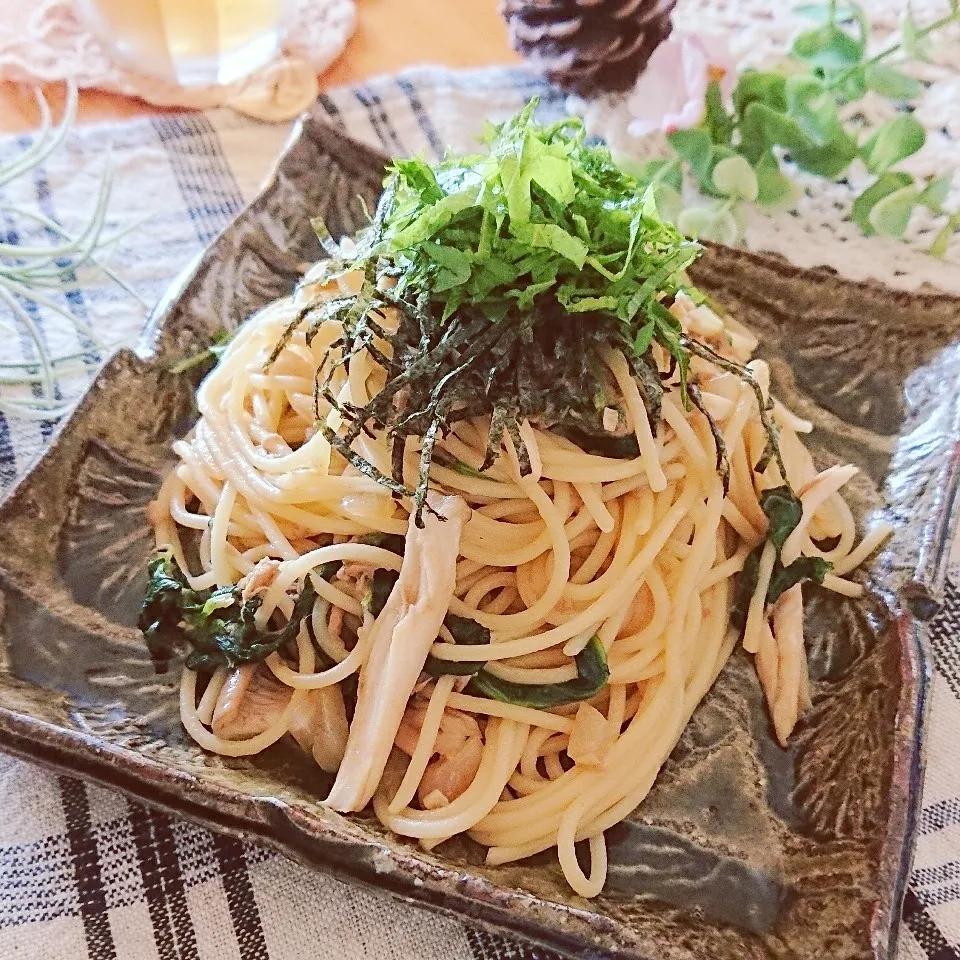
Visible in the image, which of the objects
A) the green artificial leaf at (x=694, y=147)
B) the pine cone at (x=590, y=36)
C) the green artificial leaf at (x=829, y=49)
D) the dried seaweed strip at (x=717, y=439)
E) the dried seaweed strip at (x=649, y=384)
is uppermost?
the pine cone at (x=590, y=36)

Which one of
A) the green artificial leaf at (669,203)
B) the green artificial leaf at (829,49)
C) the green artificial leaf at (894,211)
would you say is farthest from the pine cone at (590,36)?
the green artificial leaf at (894,211)

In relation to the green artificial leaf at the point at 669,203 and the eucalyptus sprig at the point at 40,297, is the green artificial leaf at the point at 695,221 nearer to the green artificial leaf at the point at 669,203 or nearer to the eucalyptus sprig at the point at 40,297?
the green artificial leaf at the point at 669,203

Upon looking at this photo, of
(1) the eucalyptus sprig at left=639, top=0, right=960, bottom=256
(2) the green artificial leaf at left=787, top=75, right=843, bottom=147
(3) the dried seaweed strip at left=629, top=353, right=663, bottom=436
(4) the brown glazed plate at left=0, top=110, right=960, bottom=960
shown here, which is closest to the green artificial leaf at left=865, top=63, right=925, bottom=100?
(1) the eucalyptus sprig at left=639, top=0, right=960, bottom=256

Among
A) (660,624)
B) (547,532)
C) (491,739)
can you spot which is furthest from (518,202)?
(491,739)

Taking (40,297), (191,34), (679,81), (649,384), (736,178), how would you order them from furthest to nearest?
(191,34) < (679,81) < (736,178) < (40,297) < (649,384)

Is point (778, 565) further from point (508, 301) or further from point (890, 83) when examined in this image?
point (890, 83)

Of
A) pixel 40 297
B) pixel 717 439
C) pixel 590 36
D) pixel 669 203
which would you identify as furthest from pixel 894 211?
pixel 40 297
